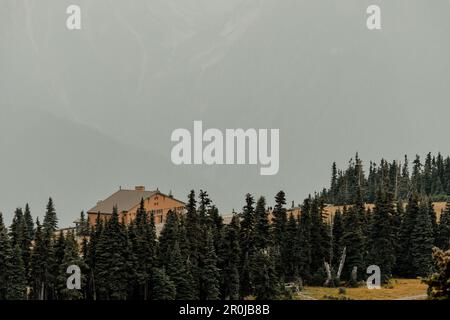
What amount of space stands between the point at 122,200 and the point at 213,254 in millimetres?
55998

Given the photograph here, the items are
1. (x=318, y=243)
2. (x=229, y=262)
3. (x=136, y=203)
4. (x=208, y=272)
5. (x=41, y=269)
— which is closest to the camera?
(x=41, y=269)

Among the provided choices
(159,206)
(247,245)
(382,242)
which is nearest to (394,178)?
(159,206)

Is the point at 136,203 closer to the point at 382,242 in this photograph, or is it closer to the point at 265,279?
the point at 382,242

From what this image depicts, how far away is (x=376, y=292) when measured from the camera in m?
79.8

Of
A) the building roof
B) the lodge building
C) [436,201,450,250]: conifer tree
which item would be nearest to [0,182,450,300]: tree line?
[436,201,450,250]: conifer tree

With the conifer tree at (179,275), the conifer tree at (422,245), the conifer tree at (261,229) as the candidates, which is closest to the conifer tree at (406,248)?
the conifer tree at (422,245)

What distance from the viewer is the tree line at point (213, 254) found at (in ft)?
233

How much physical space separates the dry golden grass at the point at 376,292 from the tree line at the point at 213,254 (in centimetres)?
250

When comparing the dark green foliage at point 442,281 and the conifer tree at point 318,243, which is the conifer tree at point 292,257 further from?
the dark green foliage at point 442,281

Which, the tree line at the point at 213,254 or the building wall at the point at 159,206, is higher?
the building wall at the point at 159,206

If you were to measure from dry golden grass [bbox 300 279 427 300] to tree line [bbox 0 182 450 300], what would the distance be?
250cm

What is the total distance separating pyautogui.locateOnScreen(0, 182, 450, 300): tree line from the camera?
70875 millimetres

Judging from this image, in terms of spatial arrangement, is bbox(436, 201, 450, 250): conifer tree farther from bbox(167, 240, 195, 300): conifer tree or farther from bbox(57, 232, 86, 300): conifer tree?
bbox(57, 232, 86, 300): conifer tree
